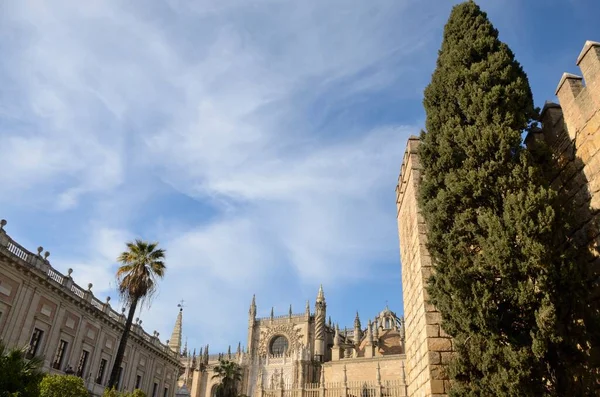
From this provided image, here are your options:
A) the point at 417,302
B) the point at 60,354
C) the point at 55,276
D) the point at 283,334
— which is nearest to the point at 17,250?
the point at 55,276

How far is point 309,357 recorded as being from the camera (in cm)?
5084

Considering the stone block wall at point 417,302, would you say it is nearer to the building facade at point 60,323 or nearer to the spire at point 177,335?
the building facade at point 60,323

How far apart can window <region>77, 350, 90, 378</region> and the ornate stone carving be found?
1324 inches

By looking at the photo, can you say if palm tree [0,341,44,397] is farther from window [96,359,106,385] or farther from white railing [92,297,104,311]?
window [96,359,106,385]

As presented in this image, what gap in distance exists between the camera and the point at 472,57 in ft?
25.6

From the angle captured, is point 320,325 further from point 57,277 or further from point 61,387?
point 61,387

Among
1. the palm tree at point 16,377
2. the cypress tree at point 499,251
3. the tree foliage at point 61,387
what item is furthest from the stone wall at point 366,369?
the cypress tree at point 499,251

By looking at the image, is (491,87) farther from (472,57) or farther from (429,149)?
(429,149)

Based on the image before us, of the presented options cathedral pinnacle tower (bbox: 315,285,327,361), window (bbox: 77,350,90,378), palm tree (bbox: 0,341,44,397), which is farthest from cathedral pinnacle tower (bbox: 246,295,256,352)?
palm tree (bbox: 0,341,44,397)

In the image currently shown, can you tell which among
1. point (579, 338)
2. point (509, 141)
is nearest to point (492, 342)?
point (579, 338)

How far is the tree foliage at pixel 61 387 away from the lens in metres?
12.0

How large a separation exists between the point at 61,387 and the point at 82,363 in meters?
12.0

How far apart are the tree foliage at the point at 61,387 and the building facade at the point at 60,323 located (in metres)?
4.26

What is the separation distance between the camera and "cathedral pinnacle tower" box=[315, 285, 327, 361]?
52.6 m
